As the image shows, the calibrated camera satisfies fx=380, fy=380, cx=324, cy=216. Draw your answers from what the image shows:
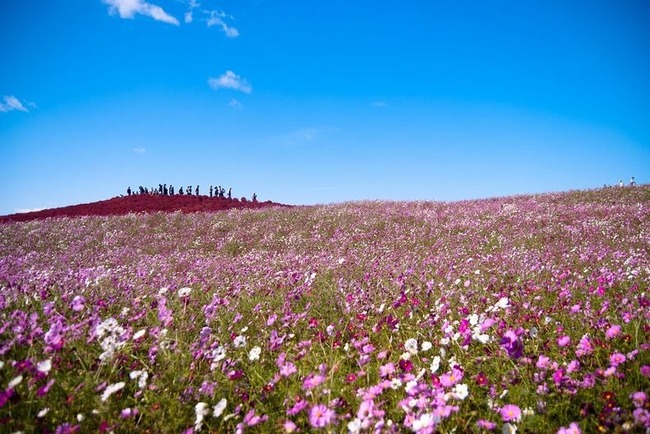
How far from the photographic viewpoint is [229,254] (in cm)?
1230

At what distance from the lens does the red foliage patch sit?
24125mm

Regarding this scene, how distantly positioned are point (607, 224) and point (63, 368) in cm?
1415

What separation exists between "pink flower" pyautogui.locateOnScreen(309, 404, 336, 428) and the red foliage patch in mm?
22147

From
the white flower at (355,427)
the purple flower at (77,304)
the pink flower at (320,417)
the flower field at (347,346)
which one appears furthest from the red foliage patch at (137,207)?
the white flower at (355,427)

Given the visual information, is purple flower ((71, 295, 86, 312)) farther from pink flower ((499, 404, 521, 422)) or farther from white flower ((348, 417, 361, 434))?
pink flower ((499, 404, 521, 422))

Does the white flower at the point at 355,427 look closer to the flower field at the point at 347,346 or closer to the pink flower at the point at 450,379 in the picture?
the flower field at the point at 347,346

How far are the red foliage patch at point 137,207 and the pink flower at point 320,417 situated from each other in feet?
72.7

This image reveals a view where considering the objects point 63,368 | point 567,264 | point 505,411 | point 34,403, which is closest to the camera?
point 505,411

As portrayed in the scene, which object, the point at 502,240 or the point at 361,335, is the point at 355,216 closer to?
the point at 502,240

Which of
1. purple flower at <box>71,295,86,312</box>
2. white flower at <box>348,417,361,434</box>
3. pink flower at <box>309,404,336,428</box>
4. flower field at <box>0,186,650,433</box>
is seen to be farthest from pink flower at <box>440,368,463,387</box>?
purple flower at <box>71,295,86,312</box>

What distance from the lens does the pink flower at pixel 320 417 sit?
6.64 ft

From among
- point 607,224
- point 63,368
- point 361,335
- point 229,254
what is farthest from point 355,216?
point 63,368

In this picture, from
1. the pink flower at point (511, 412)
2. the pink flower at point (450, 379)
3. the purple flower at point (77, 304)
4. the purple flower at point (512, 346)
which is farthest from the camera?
the purple flower at point (77, 304)

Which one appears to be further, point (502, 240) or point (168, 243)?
point (168, 243)
